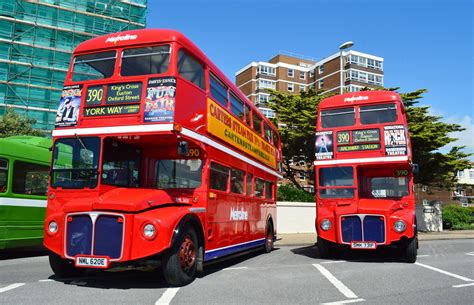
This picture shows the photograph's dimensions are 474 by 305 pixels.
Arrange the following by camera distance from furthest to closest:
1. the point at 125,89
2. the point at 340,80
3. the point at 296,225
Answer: the point at 340,80 → the point at 296,225 → the point at 125,89

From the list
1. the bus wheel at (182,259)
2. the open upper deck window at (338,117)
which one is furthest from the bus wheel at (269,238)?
the bus wheel at (182,259)

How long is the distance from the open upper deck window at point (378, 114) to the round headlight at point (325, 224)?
9.71 ft

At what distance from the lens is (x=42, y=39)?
139 feet

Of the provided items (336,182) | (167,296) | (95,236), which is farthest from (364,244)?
(95,236)

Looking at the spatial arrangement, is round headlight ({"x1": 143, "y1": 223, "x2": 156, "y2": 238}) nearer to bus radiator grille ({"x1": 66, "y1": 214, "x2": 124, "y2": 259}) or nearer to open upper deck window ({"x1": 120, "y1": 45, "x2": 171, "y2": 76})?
bus radiator grille ({"x1": 66, "y1": 214, "x2": 124, "y2": 259})

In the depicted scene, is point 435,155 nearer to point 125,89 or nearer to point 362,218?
point 362,218

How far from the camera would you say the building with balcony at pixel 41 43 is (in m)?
40.6

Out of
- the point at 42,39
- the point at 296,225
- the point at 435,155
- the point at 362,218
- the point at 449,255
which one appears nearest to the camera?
the point at 362,218

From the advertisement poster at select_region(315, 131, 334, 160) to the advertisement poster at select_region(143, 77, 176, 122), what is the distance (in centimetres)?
611

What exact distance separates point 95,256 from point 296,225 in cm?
1585

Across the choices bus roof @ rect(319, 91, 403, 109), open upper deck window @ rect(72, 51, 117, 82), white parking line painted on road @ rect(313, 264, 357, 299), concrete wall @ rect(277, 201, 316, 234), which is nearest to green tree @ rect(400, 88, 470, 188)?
concrete wall @ rect(277, 201, 316, 234)

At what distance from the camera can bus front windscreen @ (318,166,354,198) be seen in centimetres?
1188

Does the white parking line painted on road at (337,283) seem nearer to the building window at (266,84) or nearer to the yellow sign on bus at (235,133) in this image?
the yellow sign on bus at (235,133)

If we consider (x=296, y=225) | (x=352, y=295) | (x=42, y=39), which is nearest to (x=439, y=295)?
(x=352, y=295)
